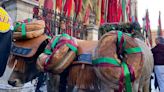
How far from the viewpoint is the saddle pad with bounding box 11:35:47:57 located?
148 inches

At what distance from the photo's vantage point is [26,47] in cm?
380

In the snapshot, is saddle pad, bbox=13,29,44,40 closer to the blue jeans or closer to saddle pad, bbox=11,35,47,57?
saddle pad, bbox=11,35,47,57

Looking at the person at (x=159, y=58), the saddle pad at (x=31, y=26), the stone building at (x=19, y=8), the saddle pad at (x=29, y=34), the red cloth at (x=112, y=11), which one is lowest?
the person at (x=159, y=58)

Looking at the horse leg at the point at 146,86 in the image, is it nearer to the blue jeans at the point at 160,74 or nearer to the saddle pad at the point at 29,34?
the saddle pad at the point at 29,34

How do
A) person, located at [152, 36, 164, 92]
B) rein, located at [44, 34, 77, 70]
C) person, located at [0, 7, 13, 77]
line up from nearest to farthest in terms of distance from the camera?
rein, located at [44, 34, 77, 70], person, located at [0, 7, 13, 77], person, located at [152, 36, 164, 92]

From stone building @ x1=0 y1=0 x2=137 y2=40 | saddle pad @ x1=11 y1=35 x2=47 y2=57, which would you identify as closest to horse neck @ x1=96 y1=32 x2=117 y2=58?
saddle pad @ x1=11 y1=35 x2=47 y2=57

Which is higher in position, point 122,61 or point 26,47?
point 26,47

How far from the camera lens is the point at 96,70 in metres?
3.20

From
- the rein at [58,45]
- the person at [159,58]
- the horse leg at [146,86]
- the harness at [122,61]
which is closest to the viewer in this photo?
the harness at [122,61]

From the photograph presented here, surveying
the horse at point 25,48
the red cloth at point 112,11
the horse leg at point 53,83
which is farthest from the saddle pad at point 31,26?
the red cloth at point 112,11

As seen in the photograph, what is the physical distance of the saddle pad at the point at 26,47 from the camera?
3.76 meters

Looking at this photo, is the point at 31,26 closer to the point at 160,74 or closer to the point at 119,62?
the point at 119,62

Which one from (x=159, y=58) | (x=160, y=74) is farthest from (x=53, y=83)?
(x=160, y=74)

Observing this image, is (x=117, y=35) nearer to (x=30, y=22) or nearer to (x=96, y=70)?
(x=96, y=70)
